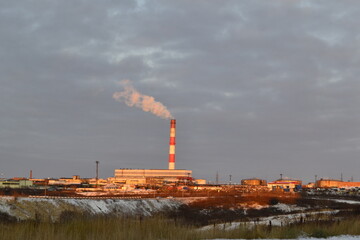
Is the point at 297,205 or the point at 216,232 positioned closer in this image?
the point at 216,232

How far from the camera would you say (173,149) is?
189250 mm

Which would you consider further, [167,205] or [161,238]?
[167,205]

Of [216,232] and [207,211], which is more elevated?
[216,232]

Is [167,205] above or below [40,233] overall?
below

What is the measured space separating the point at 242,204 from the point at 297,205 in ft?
38.9

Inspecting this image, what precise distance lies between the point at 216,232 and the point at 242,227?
57.3 inches

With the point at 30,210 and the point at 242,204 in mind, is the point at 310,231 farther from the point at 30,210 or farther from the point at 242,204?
the point at 242,204

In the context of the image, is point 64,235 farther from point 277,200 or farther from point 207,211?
point 277,200

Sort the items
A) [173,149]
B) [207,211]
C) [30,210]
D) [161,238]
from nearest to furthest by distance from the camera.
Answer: [161,238]
[30,210]
[207,211]
[173,149]

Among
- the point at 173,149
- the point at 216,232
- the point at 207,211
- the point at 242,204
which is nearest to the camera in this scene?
the point at 216,232

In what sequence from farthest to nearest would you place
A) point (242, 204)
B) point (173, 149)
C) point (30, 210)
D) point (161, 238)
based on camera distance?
1. point (173, 149)
2. point (242, 204)
3. point (30, 210)
4. point (161, 238)

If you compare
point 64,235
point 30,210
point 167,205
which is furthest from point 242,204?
point 64,235

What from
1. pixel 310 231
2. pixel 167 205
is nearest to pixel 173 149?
pixel 167 205

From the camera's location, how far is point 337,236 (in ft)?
54.5
